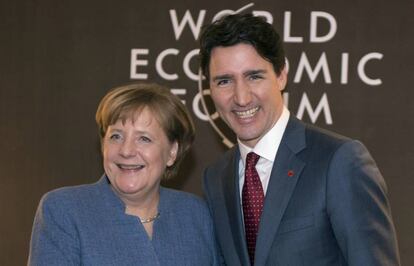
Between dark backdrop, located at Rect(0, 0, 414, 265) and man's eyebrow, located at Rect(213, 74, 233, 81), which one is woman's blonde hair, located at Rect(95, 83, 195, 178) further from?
dark backdrop, located at Rect(0, 0, 414, 265)

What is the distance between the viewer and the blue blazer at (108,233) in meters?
2.33

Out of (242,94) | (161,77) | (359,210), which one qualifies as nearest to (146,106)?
(242,94)

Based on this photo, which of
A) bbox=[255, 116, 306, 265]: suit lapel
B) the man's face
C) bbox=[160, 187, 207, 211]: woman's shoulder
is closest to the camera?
bbox=[255, 116, 306, 265]: suit lapel

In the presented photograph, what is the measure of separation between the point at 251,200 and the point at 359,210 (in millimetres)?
419

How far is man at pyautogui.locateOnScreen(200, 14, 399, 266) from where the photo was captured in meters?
2.17

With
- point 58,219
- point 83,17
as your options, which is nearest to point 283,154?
point 58,219

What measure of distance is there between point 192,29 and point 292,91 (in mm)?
705

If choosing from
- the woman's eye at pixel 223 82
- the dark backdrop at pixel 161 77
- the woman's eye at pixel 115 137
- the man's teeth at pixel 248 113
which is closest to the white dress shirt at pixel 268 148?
the man's teeth at pixel 248 113

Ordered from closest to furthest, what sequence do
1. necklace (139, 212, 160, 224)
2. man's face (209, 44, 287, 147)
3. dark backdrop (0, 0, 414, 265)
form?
man's face (209, 44, 287, 147) < necklace (139, 212, 160, 224) < dark backdrop (0, 0, 414, 265)

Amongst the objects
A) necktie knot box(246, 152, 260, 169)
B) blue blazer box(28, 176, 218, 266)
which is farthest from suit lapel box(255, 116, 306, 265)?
blue blazer box(28, 176, 218, 266)

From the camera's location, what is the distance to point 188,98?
4.20 m

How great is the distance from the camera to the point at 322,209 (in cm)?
223

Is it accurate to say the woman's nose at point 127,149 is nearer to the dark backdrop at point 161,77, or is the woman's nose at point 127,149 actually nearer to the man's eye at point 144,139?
the man's eye at point 144,139

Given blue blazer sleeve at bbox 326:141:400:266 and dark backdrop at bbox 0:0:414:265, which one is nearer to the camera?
blue blazer sleeve at bbox 326:141:400:266
